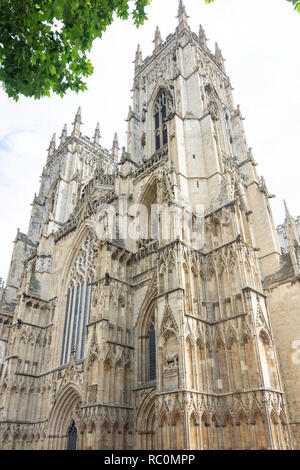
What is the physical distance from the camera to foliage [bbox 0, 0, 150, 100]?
583cm

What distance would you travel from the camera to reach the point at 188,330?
13.0m

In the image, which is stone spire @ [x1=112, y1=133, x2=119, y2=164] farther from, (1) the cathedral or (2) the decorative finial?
(2) the decorative finial

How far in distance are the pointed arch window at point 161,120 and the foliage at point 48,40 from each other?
18101 mm

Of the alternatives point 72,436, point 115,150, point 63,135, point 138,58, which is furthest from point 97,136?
point 72,436

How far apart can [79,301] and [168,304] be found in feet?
33.3

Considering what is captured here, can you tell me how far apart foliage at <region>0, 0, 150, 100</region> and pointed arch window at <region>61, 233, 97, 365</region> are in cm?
1487

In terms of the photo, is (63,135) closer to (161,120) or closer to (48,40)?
(161,120)

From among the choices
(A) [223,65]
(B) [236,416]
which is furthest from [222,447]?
(A) [223,65]

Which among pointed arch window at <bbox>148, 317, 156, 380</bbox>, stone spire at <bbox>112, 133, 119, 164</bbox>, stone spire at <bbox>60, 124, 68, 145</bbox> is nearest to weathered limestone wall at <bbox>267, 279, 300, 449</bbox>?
pointed arch window at <bbox>148, 317, 156, 380</bbox>

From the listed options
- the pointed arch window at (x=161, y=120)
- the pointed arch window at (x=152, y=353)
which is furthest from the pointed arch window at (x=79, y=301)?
the pointed arch window at (x=161, y=120)

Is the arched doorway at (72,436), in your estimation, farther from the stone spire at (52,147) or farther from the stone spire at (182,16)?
the stone spire at (52,147)

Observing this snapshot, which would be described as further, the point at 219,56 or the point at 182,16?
the point at 219,56

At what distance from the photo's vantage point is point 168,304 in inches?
537
